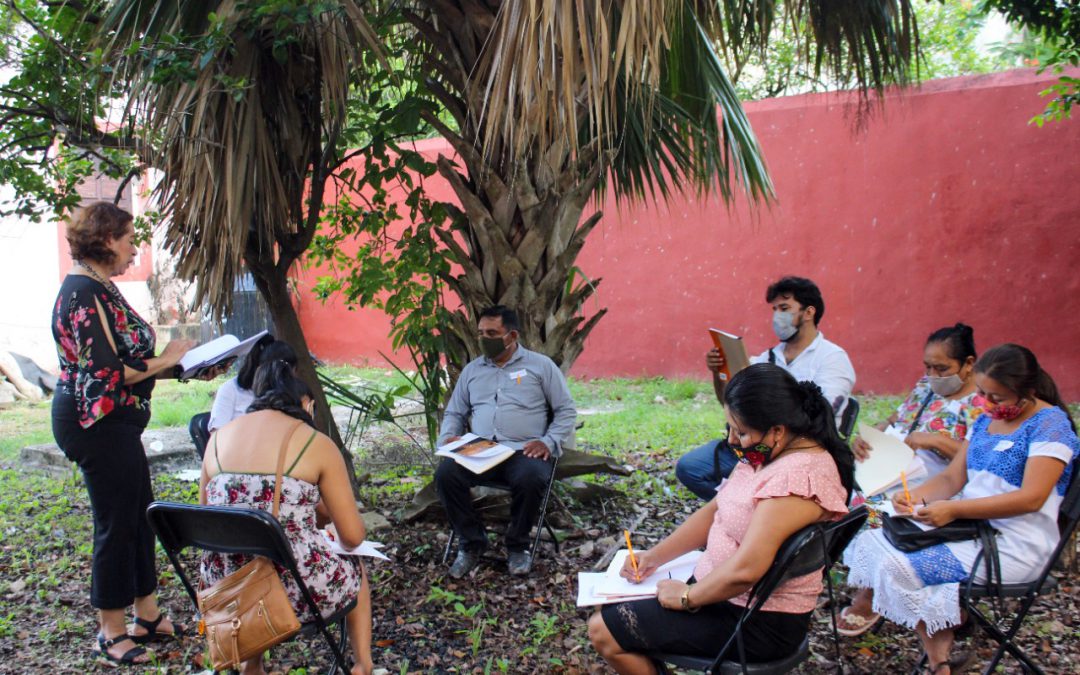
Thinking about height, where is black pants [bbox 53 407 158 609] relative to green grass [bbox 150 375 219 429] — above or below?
above

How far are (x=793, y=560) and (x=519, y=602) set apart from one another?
78.6 inches

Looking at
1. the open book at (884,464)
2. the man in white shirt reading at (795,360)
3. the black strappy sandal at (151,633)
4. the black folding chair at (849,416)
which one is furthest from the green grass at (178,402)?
the open book at (884,464)

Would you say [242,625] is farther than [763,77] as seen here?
No

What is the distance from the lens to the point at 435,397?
5535 millimetres

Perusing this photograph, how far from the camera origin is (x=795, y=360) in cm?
445

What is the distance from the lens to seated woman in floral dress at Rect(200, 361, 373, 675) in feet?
9.41

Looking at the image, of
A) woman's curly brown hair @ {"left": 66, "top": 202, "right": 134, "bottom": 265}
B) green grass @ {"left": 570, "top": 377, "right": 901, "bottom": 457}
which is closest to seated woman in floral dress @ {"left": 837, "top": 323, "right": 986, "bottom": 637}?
woman's curly brown hair @ {"left": 66, "top": 202, "right": 134, "bottom": 265}

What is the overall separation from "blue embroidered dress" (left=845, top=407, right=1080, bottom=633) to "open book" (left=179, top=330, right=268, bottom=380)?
276cm

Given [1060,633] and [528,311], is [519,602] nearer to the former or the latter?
[528,311]

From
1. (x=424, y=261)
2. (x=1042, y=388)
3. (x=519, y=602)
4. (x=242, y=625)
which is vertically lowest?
(x=519, y=602)

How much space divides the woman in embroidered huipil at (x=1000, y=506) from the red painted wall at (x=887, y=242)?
4.99 m

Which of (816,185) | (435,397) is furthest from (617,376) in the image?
(435,397)

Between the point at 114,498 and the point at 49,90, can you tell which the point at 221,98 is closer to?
the point at 49,90

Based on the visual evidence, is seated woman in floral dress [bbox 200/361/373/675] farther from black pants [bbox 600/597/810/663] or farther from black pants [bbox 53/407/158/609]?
black pants [bbox 600/597/810/663]
